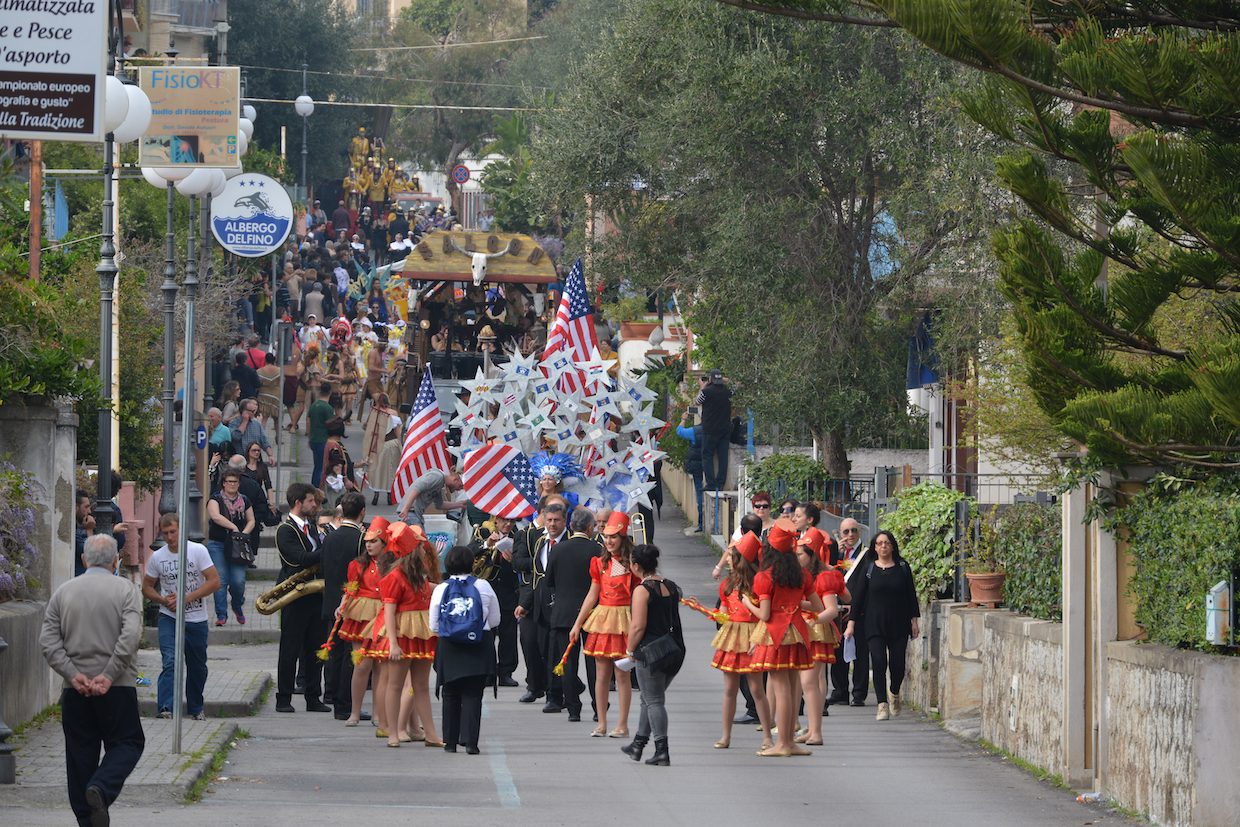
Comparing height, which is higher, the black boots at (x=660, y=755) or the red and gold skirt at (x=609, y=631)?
the red and gold skirt at (x=609, y=631)

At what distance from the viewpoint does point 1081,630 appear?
13766 millimetres

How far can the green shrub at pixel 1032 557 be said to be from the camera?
14883 mm

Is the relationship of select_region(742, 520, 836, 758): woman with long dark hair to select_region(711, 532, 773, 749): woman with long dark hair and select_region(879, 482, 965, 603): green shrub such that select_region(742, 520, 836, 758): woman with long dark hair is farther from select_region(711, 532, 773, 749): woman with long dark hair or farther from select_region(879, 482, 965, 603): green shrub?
select_region(879, 482, 965, 603): green shrub

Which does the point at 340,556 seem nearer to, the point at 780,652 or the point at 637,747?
the point at 637,747

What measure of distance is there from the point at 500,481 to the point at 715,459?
31.5 ft

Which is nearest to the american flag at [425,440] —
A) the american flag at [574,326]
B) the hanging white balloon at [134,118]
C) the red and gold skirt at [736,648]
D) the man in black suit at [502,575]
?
the american flag at [574,326]

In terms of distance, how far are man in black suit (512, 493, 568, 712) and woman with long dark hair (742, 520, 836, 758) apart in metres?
2.40

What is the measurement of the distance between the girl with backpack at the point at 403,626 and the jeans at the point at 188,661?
4.53ft

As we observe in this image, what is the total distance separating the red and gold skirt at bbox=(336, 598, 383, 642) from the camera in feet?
51.3

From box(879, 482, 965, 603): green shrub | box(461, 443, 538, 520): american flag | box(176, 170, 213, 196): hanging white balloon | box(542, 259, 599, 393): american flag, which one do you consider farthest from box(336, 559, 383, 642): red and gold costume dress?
box(542, 259, 599, 393): american flag

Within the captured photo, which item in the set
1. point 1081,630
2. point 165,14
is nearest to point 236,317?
point 165,14

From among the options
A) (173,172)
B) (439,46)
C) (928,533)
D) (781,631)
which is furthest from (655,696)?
(439,46)

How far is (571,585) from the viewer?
1662 cm

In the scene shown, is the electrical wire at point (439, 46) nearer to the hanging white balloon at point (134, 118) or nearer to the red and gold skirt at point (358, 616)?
the hanging white balloon at point (134, 118)
